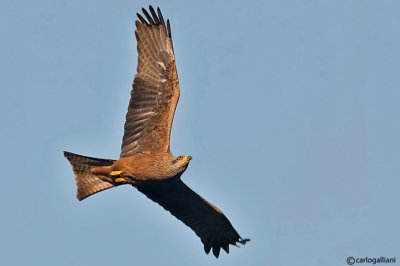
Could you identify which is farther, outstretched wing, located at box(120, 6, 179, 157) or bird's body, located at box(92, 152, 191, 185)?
outstretched wing, located at box(120, 6, 179, 157)

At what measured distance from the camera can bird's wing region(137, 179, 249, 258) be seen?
1487cm

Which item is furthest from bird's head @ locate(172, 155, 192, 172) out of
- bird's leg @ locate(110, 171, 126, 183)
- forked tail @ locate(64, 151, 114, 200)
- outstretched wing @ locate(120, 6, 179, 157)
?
forked tail @ locate(64, 151, 114, 200)

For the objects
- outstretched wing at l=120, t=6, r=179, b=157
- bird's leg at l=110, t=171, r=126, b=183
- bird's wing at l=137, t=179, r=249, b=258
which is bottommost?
bird's wing at l=137, t=179, r=249, b=258

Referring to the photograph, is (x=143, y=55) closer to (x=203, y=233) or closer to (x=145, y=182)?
(x=145, y=182)

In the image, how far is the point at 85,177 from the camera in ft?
47.0

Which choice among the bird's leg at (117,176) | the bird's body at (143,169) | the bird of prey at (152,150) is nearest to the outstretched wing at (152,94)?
the bird of prey at (152,150)

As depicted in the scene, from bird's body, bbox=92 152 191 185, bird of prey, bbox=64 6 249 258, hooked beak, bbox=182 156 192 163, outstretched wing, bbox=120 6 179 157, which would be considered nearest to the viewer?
hooked beak, bbox=182 156 192 163

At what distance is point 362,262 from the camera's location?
14.0 m

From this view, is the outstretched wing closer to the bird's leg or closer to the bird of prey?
the bird of prey

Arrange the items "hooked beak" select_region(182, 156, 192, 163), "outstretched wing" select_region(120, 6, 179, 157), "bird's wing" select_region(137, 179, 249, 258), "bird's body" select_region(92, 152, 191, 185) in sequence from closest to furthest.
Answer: "hooked beak" select_region(182, 156, 192, 163) < "bird's body" select_region(92, 152, 191, 185) < "outstretched wing" select_region(120, 6, 179, 157) < "bird's wing" select_region(137, 179, 249, 258)

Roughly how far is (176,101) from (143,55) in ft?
4.48

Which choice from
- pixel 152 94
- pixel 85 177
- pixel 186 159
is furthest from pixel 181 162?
pixel 85 177

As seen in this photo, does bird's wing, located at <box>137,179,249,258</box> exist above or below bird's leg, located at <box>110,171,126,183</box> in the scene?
below

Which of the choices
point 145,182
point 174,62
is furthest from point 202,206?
point 174,62
